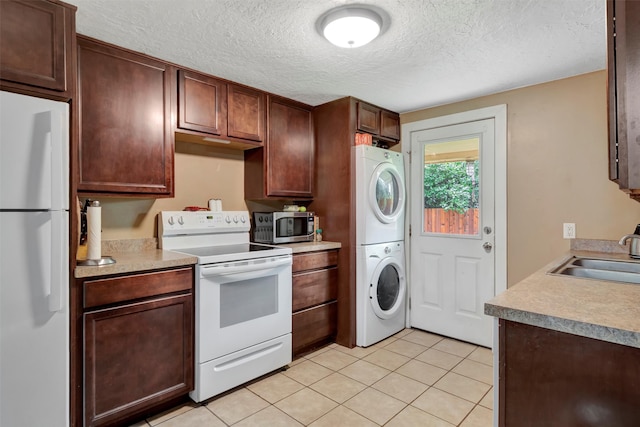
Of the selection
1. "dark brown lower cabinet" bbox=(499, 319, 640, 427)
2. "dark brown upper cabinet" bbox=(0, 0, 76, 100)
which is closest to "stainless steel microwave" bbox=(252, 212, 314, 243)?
"dark brown upper cabinet" bbox=(0, 0, 76, 100)

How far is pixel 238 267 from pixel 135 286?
601 mm

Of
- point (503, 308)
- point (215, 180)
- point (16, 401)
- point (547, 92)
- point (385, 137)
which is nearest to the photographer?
point (503, 308)

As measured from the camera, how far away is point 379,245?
3137 millimetres

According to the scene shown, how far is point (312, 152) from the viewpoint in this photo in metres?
3.29

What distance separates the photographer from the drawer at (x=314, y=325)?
276cm

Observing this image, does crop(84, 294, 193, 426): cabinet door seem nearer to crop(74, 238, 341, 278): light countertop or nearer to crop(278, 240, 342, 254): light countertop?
crop(74, 238, 341, 278): light countertop

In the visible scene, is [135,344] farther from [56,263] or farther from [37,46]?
[37,46]

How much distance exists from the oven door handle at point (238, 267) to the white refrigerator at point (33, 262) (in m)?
0.71

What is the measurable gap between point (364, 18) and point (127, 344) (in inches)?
83.5

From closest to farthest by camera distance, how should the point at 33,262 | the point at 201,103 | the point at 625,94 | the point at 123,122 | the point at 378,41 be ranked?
the point at 625,94, the point at 33,262, the point at 378,41, the point at 123,122, the point at 201,103

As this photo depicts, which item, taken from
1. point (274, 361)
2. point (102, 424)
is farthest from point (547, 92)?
point (102, 424)

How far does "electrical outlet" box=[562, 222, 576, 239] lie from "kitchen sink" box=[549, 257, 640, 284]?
54 cm

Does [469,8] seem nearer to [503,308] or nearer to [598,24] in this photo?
[598,24]

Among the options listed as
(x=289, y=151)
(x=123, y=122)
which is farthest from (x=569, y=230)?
(x=123, y=122)
